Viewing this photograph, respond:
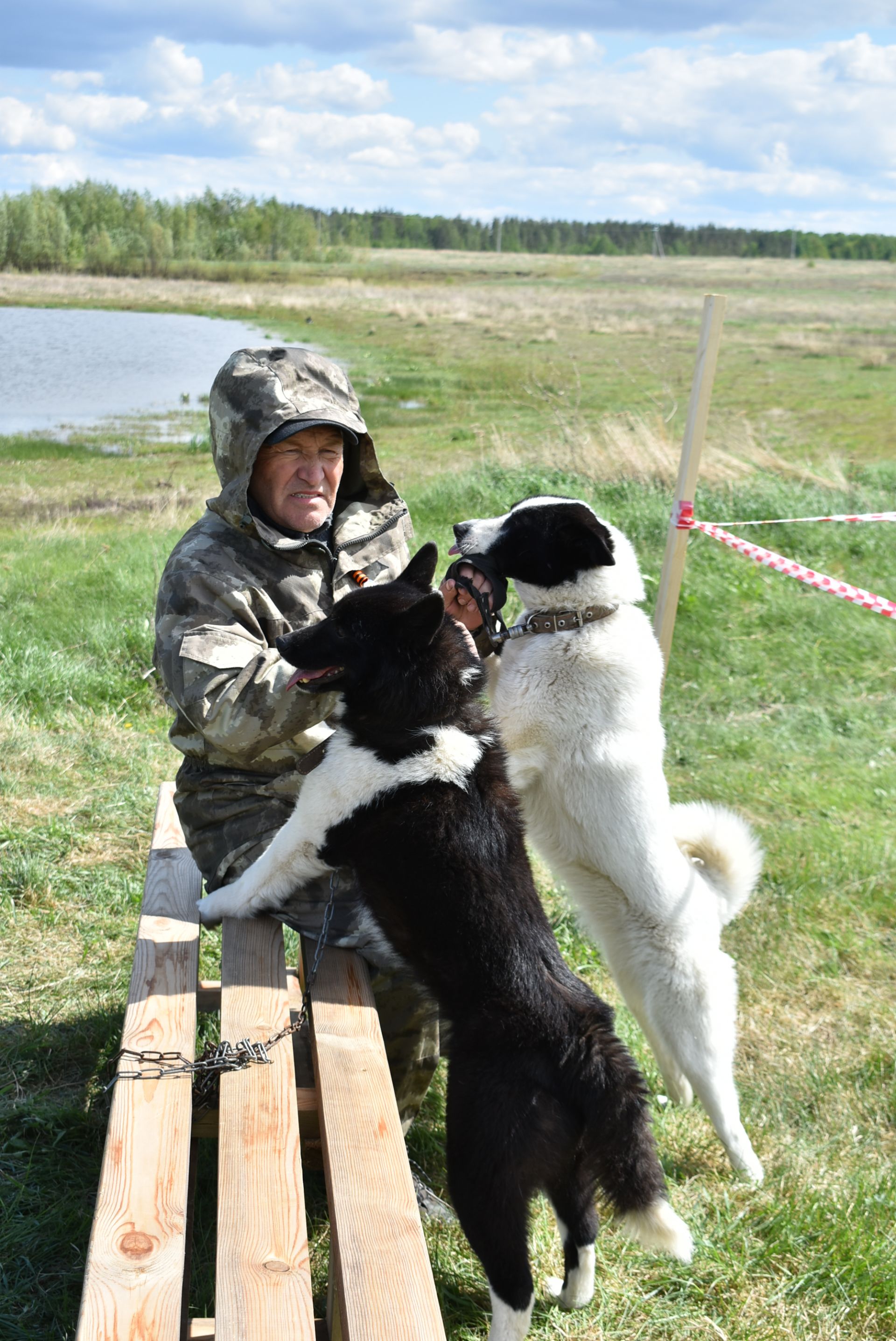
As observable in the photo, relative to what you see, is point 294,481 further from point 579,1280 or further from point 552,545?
point 579,1280

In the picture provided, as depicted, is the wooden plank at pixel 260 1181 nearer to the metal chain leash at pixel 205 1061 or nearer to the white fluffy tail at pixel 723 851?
the metal chain leash at pixel 205 1061

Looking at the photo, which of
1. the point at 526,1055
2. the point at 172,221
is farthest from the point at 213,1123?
the point at 172,221

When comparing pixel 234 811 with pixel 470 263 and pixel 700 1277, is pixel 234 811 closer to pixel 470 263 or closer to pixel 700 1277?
pixel 700 1277

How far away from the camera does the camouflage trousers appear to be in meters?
2.57

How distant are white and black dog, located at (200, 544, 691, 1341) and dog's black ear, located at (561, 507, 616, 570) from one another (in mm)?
689

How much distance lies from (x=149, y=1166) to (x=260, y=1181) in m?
0.20

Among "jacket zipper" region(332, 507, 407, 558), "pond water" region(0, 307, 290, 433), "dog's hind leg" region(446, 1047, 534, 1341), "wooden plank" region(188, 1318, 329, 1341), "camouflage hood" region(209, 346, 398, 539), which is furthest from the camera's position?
"pond water" region(0, 307, 290, 433)

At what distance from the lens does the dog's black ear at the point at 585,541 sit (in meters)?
3.02

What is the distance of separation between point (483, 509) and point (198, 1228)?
7.01 meters

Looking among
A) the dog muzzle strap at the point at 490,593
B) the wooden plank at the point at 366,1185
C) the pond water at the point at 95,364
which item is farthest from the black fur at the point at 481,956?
the pond water at the point at 95,364

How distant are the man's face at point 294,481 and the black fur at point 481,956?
482 mm

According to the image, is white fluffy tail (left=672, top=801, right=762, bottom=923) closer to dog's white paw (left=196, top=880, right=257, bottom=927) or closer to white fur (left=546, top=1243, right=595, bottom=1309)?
white fur (left=546, top=1243, right=595, bottom=1309)

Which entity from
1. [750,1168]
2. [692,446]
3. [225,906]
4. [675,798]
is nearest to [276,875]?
[225,906]

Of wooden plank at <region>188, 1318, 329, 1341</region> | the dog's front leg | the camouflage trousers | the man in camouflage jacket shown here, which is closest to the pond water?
the man in camouflage jacket
